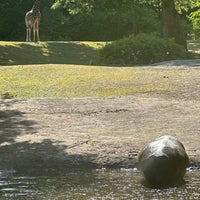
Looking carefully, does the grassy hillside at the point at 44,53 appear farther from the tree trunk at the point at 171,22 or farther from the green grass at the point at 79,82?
the green grass at the point at 79,82

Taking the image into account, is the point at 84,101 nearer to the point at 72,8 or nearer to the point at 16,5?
the point at 72,8

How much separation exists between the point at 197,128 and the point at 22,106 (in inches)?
174

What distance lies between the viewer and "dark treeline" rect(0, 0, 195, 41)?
44.0 metres

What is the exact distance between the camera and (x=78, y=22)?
4734 cm

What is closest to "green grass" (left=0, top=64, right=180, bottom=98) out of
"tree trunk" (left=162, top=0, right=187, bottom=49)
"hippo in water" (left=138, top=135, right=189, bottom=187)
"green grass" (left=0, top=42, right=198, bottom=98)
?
"green grass" (left=0, top=42, right=198, bottom=98)

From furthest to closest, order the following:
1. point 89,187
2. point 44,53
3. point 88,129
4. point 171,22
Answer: point 171,22 → point 44,53 → point 88,129 → point 89,187

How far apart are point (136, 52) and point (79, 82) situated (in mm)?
7734

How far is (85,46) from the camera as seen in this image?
33.7m

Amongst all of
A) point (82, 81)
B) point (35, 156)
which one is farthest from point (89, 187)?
point (82, 81)

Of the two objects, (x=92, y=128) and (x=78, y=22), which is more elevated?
(x=78, y=22)

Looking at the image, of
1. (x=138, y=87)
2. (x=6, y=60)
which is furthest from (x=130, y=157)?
(x=6, y=60)

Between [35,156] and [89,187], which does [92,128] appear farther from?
[89,187]

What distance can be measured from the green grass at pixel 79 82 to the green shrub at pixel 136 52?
5073 mm

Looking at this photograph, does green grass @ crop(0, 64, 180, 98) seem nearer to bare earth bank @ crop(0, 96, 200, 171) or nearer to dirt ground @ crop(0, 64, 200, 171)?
dirt ground @ crop(0, 64, 200, 171)
